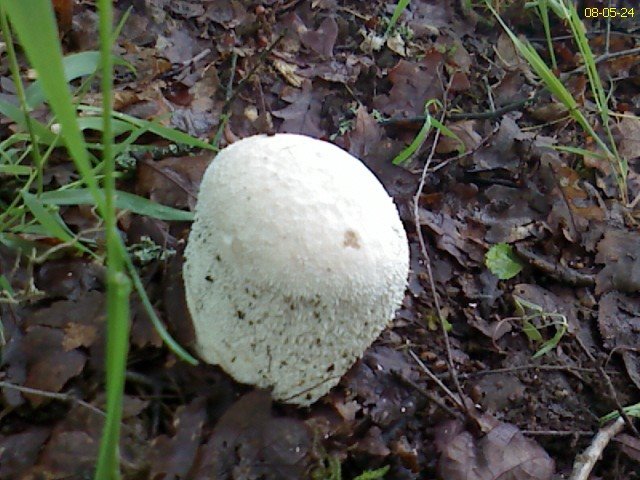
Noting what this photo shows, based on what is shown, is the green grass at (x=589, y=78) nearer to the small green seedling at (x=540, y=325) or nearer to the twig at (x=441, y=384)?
the small green seedling at (x=540, y=325)

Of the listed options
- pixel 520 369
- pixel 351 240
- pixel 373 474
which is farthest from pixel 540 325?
pixel 351 240

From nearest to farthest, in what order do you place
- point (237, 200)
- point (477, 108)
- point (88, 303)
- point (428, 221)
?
point (237, 200) → point (88, 303) → point (428, 221) → point (477, 108)

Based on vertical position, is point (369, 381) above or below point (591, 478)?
above

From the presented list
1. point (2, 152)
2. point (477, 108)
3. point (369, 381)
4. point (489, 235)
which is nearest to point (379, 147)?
point (489, 235)

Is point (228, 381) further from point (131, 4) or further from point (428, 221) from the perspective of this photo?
point (131, 4)

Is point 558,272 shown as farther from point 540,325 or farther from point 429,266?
point 429,266

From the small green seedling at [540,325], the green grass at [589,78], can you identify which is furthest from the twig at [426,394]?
the green grass at [589,78]
